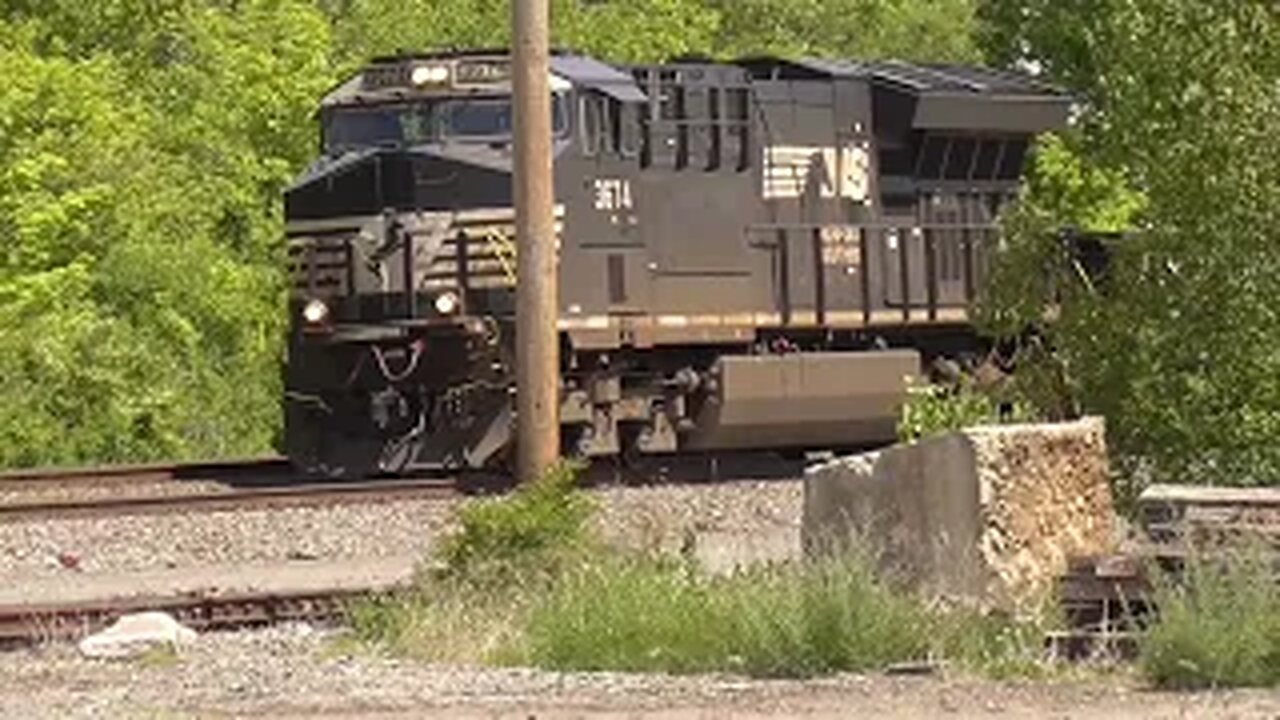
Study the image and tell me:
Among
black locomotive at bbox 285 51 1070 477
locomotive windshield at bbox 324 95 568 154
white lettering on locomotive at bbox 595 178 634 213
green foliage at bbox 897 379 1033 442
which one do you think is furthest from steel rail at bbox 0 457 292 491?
green foliage at bbox 897 379 1033 442

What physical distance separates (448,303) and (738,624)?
10350mm

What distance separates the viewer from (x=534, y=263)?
16.9 meters

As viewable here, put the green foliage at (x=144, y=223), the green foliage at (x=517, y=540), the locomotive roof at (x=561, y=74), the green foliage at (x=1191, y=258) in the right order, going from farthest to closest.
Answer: the green foliage at (x=144, y=223) → the locomotive roof at (x=561, y=74) → the green foliage at (x=517, y=540) → the green foliage at (x=1191, y=258)

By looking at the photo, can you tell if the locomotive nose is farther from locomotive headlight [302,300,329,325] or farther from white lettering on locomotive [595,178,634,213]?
white lettering on locomotive [595,178,634,213]

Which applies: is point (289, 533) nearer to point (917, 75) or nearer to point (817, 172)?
point (817, 172)

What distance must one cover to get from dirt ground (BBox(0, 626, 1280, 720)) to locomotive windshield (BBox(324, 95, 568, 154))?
1005cm

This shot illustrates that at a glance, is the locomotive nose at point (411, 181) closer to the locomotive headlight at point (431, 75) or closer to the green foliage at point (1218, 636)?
A: the locomotive headlight at point (431, 75)

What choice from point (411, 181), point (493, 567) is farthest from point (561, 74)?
point (493, 567)

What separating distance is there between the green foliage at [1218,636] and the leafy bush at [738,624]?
4.05ft

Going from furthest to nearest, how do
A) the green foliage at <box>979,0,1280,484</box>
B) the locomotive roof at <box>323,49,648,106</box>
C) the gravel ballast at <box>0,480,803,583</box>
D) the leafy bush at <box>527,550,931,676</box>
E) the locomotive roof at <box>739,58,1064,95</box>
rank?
the locomotive roof at <box>739,58,1064,95</box> → the locomotive roof at <box>323,49,648,106</box> → the gravel ballast at <box>0,480,803,583</box> → the green foliage at <box>979,0,1280,484</box> → the leafy bush at <box>527,550,931,676</box>

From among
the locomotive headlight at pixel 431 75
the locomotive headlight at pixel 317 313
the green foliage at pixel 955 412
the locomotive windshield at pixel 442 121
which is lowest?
the green foliage at pixel 955 412

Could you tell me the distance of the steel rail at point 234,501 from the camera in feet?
65.0

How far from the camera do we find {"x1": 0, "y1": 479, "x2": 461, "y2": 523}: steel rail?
1980cm

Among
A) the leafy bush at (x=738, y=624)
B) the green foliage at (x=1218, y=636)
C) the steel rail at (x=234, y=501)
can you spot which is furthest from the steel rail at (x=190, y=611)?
the green foliage at (x=1218, y=636)
